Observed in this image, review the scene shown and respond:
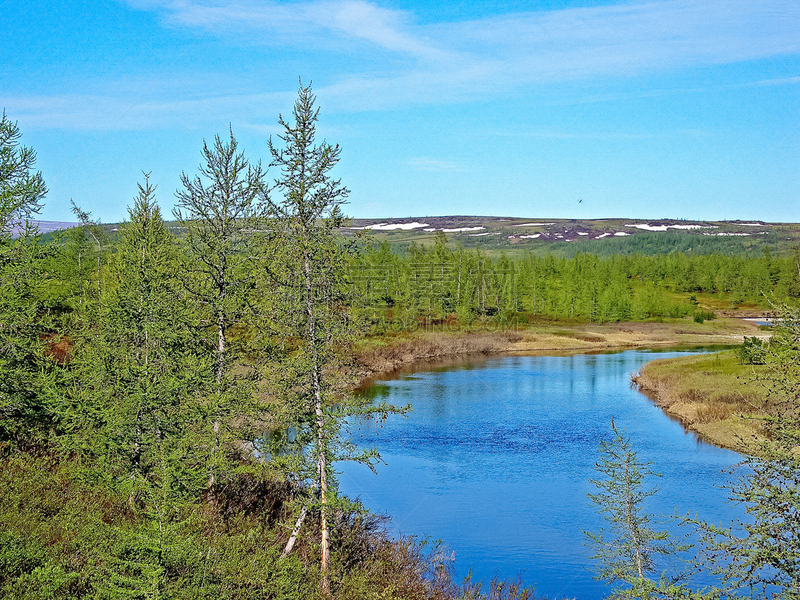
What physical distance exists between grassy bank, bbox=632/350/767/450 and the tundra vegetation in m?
15.8

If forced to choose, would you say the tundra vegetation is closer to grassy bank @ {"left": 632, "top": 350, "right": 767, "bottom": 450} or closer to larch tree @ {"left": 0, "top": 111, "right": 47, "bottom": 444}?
larch tree @ {"left": 0, "top": 111, "right": 47, "bottom": 444}

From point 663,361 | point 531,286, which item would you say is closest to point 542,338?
point 531,286

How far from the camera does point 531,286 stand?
10069cm

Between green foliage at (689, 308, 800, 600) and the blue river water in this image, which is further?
the blue river water

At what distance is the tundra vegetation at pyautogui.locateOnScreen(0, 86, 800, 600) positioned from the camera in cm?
1144

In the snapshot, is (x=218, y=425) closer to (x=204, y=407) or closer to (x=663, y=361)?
(x=204, y=407)

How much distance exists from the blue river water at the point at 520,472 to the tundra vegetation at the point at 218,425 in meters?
2.31

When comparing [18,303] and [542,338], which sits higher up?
[18,303]

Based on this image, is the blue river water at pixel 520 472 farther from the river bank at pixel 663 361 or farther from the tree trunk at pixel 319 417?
the river bank at pixel 663 361

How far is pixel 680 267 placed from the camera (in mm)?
153625

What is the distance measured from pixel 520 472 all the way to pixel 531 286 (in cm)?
7450

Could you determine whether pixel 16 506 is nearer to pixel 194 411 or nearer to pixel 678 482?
pixel 194 411

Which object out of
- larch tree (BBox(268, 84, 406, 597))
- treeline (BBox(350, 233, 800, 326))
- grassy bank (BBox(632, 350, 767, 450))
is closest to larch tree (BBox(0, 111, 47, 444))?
larch tree (BBox(268, 84, 406, 597))

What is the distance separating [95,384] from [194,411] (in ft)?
7.93
